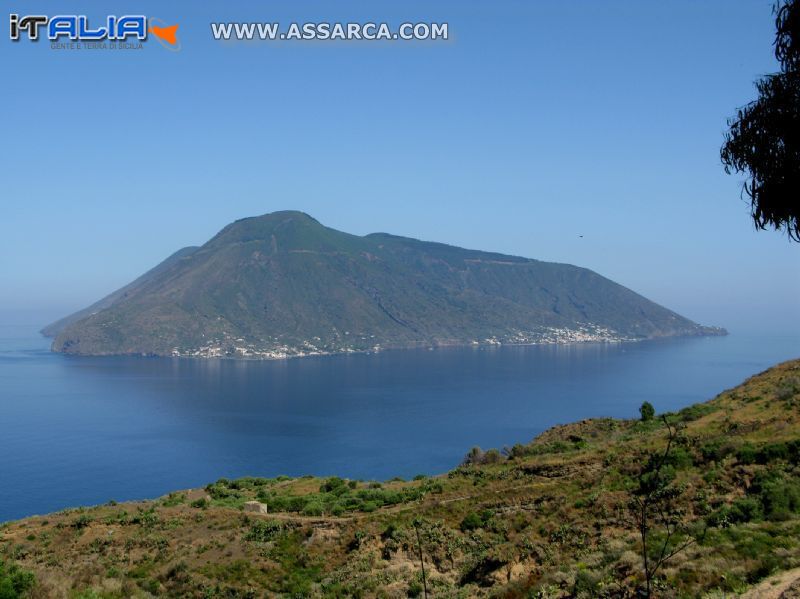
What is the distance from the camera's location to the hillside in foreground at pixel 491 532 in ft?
48.9

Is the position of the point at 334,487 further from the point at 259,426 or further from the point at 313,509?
the point at 259,426

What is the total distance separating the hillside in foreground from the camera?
Answer: 1491 cm

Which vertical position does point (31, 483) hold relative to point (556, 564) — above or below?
below

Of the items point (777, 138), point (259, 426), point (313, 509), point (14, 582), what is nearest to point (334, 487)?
point (313, 509)

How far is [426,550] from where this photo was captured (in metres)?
21.9

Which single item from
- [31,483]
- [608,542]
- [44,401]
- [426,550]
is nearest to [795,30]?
[608,542]

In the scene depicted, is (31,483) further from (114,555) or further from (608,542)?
(608,542)

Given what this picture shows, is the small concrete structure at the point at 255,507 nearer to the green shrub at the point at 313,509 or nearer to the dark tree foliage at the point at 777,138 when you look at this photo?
the green shrub at the point at 313,509

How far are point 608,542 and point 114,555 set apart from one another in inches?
683

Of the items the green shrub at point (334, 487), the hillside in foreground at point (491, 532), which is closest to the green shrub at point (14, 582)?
the hillside in foreground at point (491, 532)

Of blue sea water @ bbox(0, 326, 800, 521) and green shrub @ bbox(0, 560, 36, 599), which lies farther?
blue sea water @ bbox(0, 326, 800, 521)

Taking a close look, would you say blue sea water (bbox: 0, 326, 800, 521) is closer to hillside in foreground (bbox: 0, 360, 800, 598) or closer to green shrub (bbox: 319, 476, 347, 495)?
green shrub (bbox: 319, 476, 347, 495)

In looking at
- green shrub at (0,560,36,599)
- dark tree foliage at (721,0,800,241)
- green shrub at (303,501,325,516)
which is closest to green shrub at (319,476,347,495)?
green shrub at (303,501,325,516)

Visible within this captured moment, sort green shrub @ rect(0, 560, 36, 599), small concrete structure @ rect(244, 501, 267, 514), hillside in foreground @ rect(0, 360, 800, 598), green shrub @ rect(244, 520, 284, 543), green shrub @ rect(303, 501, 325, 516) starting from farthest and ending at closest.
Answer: small concrete structure @ rect(244, 501, 267, 514) < green shrub @ rect(303, 501, 325, 516) < green shrub @ rect(244, 520, 284, 543) < green shrub @ rect(0, 560, 36, 599) < hillside in foreground @ rect(0, 360, 800, 598)
